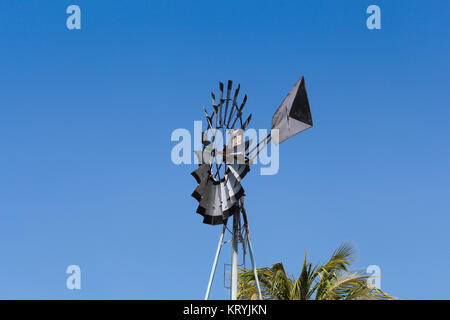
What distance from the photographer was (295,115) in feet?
47.0

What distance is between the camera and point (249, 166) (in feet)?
47.3

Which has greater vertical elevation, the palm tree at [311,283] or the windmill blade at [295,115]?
the windmill blade at [295,115]

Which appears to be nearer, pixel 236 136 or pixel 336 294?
pixel 336 294

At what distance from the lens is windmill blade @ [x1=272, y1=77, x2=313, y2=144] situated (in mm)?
14250

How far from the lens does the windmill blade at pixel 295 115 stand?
14.2 metres

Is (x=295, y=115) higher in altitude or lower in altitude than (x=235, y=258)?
higher

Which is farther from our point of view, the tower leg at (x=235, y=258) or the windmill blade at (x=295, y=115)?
the windmill blade at (x=295, y=115)

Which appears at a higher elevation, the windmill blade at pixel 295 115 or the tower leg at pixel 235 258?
the windmill blade at pixel 295 115
